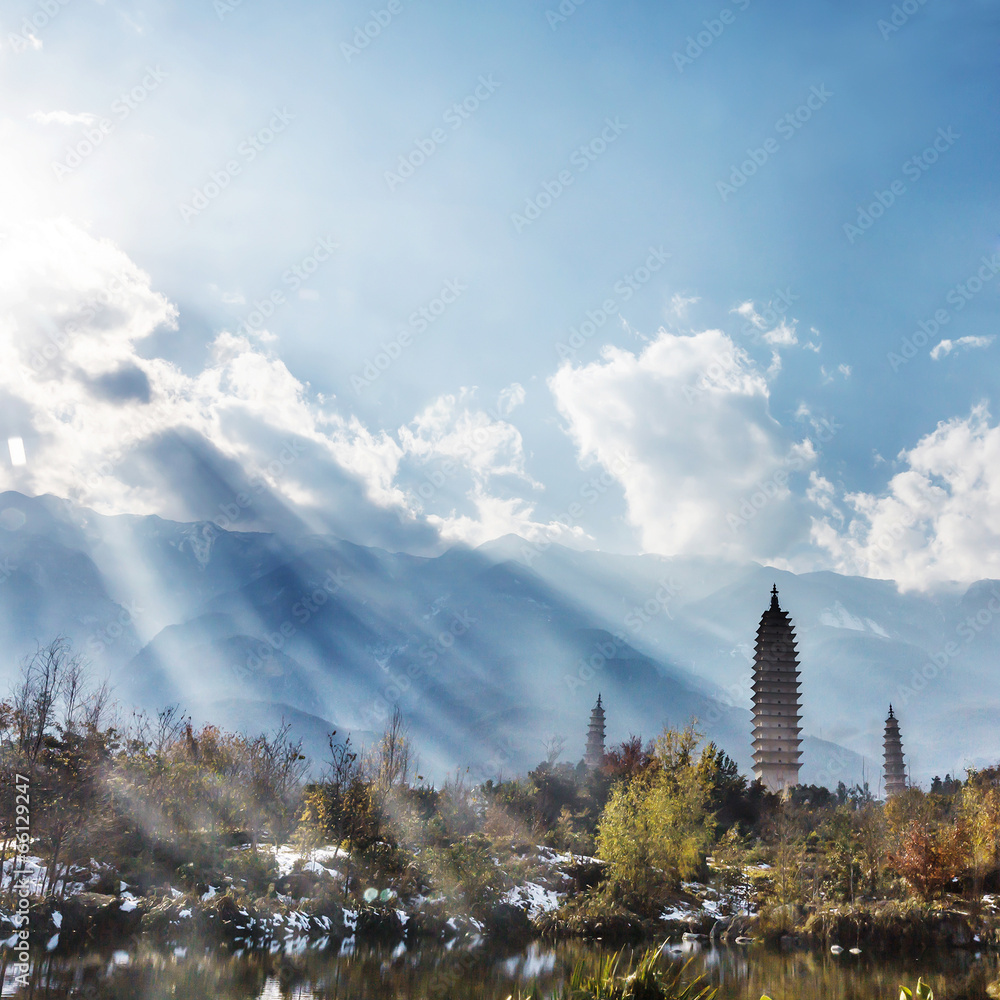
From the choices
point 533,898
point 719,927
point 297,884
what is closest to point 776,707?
Result: point 719,927

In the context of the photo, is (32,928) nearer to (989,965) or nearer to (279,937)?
(279,937)

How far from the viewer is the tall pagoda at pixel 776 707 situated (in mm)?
96938

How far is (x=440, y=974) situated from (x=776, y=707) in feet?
270

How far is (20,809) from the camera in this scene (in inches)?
1070

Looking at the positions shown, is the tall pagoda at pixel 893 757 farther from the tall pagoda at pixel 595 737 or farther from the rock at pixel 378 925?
the rock at pixel 378 925

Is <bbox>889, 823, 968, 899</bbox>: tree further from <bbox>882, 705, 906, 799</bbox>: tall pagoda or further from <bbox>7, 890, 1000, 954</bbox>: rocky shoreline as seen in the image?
<bbox>882, 705, 906, 799</bbox>: tall pagoda

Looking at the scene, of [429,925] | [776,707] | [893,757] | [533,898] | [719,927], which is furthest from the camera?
[893,757]

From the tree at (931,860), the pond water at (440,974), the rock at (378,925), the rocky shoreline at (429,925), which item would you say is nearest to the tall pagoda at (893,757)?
the tree at (931,860)

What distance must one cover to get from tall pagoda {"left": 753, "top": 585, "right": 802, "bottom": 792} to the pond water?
6334 cm

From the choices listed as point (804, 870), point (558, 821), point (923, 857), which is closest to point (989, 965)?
point (923, 857)

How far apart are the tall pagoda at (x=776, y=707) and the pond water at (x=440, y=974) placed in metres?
63.3

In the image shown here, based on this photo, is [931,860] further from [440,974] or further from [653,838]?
[440,974]

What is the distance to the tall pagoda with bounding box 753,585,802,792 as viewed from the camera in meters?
96.9

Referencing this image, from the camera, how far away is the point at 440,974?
27.1 metres
